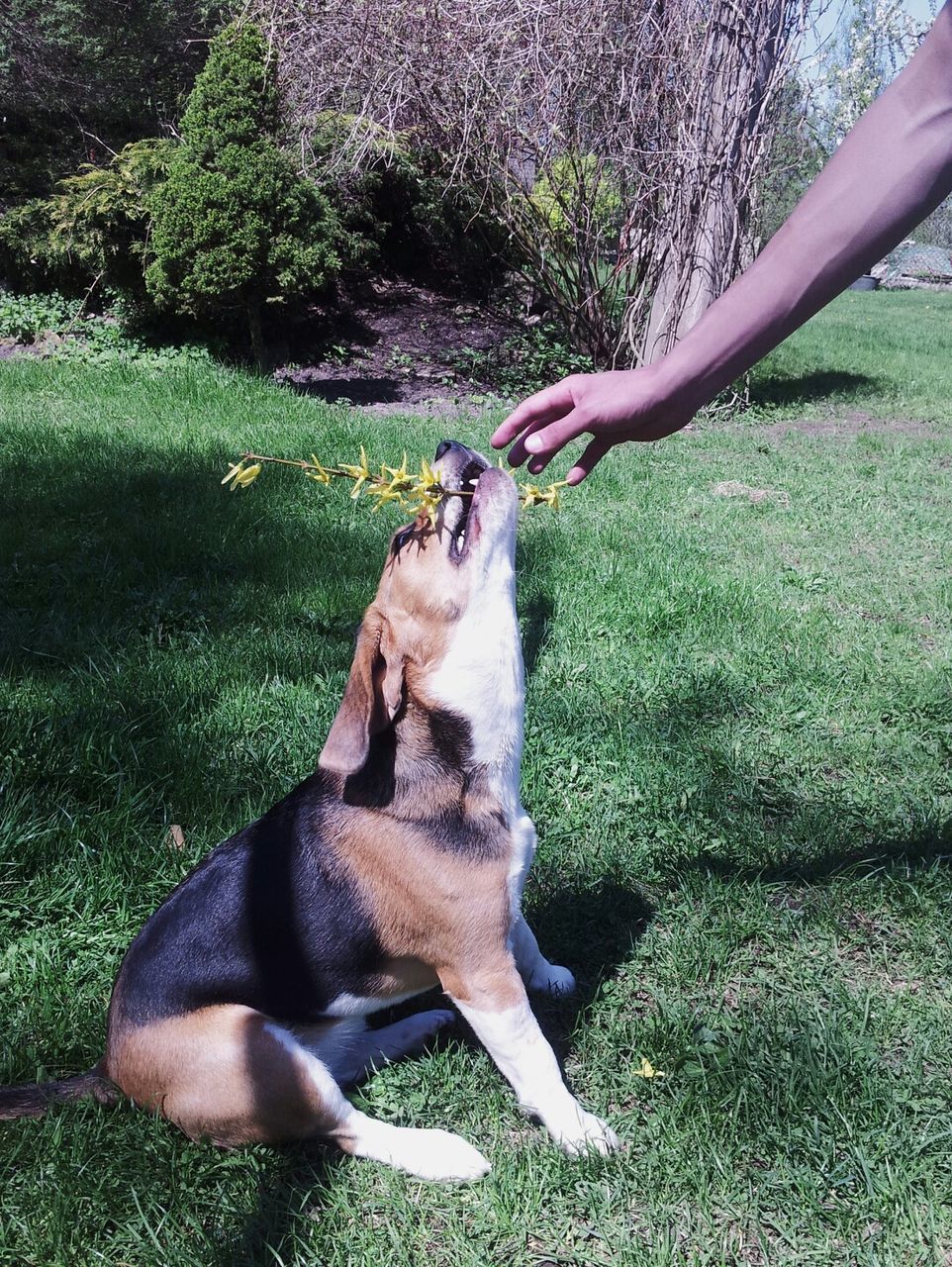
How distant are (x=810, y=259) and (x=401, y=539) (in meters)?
1.31

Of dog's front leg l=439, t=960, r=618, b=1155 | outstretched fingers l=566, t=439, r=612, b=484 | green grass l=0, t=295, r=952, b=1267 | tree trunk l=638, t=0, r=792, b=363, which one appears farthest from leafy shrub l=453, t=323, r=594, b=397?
dog's front leg l=439, t=960, r=618, b=1155

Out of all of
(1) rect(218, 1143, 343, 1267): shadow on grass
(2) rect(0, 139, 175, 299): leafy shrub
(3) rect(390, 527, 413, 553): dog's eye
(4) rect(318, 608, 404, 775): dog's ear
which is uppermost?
(2) rect(0, 139, 175, 299): leafy shrub

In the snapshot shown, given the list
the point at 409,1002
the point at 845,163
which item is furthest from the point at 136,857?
the point at 845,163

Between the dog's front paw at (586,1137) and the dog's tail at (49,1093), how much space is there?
1201 mm

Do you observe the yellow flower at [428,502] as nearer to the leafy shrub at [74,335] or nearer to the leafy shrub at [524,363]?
the leafy shrub at [74,335]

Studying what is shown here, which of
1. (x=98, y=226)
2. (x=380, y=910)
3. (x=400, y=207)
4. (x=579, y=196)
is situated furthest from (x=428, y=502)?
(x=400, y=207)

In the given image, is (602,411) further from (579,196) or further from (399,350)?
(399,350)

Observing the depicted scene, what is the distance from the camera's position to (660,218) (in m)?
9.70

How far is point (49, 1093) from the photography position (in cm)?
242

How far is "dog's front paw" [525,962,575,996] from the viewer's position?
2.97m

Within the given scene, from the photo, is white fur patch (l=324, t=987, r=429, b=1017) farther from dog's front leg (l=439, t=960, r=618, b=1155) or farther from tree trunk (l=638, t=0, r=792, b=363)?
tree trunk (l=638, t=0, r=792, b=363)

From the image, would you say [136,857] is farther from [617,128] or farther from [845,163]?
[617,128]

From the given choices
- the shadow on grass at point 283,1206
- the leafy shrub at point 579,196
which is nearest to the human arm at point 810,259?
the shadow on grass at point 283,1206

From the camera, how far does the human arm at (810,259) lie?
231 cm
